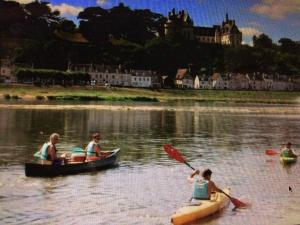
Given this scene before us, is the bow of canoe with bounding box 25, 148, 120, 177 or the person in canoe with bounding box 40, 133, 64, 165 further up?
the person in canoe with bounding box 40, 133, 64, 165

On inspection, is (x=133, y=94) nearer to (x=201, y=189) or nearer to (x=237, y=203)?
(x=237, y=203)

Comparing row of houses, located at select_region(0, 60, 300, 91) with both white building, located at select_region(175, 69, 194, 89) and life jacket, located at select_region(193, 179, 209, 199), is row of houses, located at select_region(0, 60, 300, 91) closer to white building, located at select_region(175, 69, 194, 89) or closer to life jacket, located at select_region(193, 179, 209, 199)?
white building, located at select_region(175, 69, 194, 89)

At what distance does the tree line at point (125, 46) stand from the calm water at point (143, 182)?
57.0 m

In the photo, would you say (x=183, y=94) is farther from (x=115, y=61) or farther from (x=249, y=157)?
(x=249, y=157)

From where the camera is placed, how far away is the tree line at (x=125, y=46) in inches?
3280

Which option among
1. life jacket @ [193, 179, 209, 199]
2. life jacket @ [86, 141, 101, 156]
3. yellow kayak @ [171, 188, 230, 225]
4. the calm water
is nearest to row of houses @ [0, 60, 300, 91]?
the calm water

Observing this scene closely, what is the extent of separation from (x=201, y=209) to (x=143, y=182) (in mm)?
3965

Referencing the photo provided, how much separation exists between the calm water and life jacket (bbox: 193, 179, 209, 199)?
1.54ft

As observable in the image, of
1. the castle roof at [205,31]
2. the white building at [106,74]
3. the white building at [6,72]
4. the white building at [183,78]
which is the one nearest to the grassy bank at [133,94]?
the white building at [6,72]

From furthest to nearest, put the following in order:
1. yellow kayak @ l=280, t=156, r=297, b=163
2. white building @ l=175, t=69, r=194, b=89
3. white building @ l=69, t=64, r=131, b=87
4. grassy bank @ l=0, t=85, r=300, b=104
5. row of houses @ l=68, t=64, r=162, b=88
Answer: white building @ l=175, t=69, r=194, b=89
row of houses @ l=68, t=64, r=162, b=88
white building @ l=69, t=64, r=131, b=87
grassy bank @ l=0, t=85, r=300, b=104
yellow kayak @ l=280, t=156, r=297, b=163

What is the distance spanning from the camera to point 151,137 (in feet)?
85.2

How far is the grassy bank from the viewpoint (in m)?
59.8

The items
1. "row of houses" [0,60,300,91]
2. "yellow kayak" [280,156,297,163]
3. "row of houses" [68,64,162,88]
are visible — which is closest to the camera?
"yellow kayak" [280,156,297,163]

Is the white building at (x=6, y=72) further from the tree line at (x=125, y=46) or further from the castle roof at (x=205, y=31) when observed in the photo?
the castle roof at (x=205, y=31)
